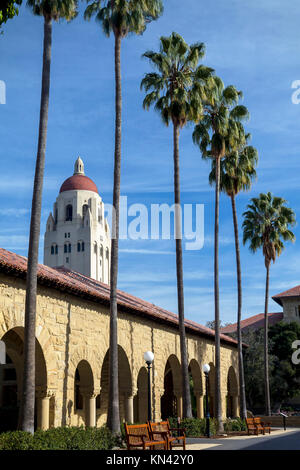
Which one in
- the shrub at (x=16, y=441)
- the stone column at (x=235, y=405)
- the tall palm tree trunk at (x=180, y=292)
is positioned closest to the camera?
the shrub at (x=16, y=441)

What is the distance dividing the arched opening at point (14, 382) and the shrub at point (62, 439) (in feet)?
6.28

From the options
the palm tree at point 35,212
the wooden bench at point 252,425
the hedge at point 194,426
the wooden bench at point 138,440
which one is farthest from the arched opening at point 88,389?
the wooden bench at point 252,425

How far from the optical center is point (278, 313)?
67438 millimetres

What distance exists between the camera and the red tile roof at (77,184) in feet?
429

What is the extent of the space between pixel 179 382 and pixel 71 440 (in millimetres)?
15994

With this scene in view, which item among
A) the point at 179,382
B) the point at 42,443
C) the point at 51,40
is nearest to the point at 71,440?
the point at 42,443

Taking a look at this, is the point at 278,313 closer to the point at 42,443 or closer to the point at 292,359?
the point at 292,359

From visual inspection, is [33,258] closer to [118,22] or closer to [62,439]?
[62,439]

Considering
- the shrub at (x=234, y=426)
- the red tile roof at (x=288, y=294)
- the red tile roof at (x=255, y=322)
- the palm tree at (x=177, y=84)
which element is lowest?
the shrub at (x=234, y=426)

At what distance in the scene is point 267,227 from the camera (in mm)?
44500

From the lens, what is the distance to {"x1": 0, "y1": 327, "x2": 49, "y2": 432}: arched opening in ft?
60.0

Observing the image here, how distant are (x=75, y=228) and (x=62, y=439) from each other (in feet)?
381

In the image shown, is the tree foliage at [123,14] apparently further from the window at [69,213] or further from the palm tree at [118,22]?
the window at [69,213]

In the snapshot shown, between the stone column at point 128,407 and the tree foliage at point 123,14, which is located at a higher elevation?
the tree foliage at point 123,14
